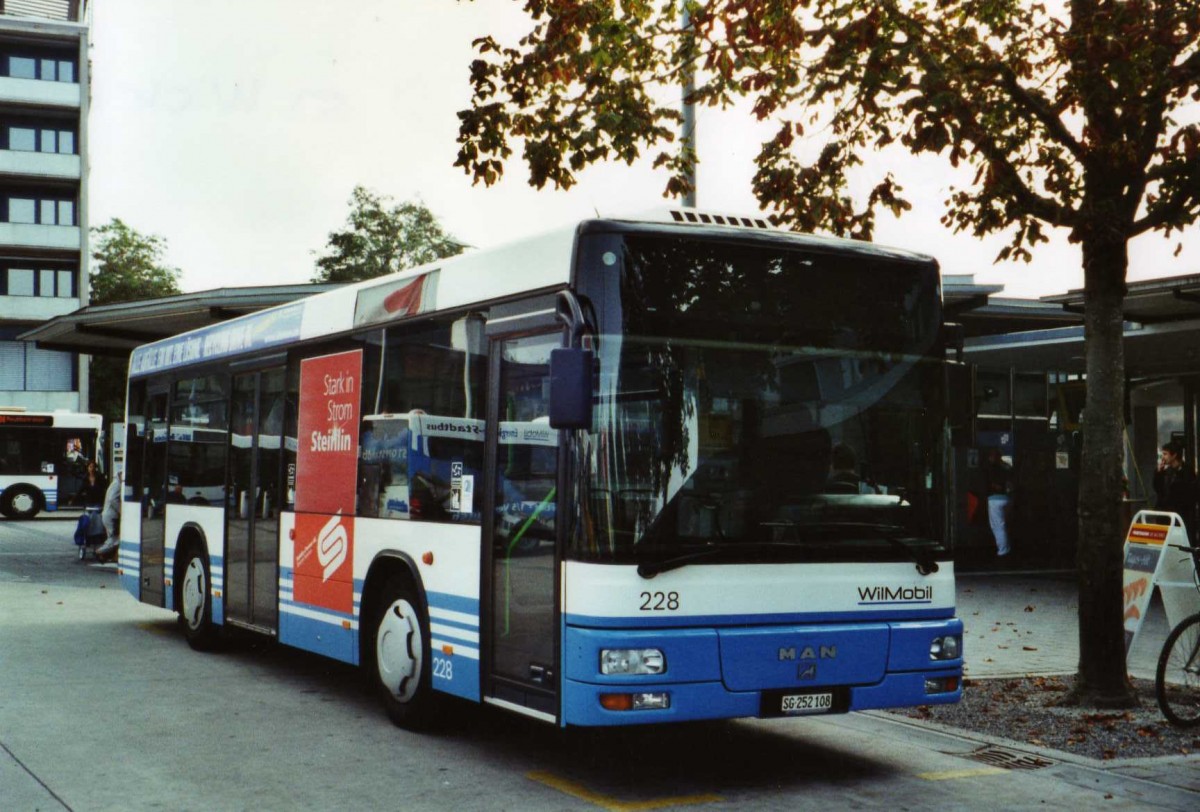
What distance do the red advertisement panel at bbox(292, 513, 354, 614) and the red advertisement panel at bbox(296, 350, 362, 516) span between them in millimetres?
101

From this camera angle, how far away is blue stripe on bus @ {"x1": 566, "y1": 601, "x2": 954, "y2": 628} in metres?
6.97

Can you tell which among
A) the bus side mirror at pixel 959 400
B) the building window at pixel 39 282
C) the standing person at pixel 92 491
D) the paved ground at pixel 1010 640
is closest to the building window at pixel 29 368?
the building window at pixel 39 282

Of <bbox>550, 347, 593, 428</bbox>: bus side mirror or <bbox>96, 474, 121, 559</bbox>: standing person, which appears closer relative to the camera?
<bbox>550, 347, 593, 428</bbox>: bus side mirror

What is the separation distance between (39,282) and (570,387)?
61036 mm

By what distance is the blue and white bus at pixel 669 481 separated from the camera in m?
7.04

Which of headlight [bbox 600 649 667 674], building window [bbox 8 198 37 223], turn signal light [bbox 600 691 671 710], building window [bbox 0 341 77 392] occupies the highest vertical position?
building window [bbox 8 198 37 223]

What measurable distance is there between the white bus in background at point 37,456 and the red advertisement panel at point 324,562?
3286 centimetres

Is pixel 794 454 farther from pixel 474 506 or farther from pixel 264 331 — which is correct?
pixel 264 331

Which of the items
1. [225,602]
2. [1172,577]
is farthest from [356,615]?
[1172,577]

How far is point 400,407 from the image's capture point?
9328 mm

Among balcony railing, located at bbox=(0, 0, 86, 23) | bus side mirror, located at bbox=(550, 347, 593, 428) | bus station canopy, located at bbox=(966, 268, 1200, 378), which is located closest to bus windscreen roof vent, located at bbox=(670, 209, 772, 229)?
bus side mirror, located at bbox=(550, 347, 593, 428)

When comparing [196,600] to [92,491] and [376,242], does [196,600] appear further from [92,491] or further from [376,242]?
[376,242]

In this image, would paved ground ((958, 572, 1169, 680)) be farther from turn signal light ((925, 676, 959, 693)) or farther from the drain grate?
turn signal light ((925, 676, 959, 693))

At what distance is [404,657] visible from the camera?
9.01m
